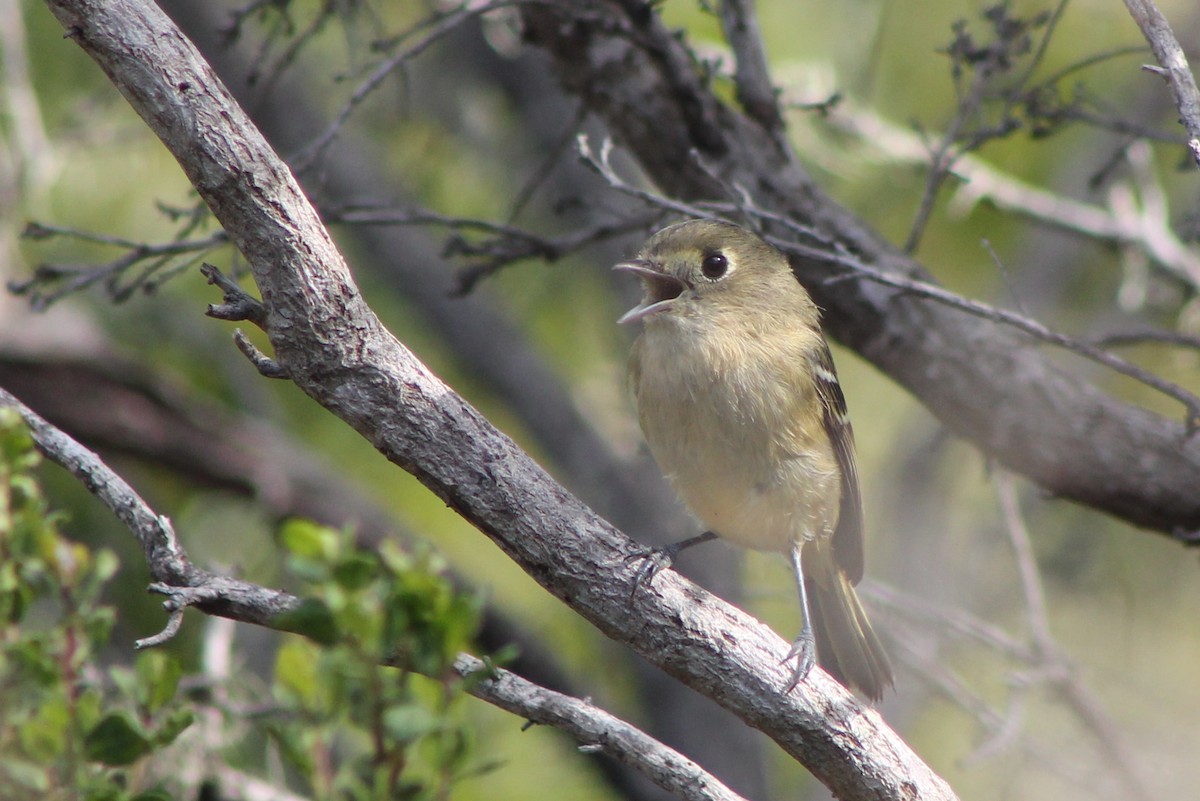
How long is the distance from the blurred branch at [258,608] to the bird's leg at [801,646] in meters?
0.36

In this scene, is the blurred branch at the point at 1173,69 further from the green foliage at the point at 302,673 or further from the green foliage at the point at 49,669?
the green foliage at the point at 49,669

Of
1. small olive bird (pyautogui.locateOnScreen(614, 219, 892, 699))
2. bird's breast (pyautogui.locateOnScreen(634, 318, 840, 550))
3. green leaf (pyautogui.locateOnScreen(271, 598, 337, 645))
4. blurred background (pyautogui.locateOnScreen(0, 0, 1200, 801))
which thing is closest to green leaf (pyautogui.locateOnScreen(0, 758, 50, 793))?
green leaf (pyautogui.locateOnScreen(271, 598, 337, 645))

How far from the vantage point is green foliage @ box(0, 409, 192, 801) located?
1.58 m

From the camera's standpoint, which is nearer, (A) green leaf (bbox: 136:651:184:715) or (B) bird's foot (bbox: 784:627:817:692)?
(A) green leaf (bbox: 136:651:184:715)

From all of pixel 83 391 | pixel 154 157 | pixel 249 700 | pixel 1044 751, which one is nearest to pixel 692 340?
pixel 249 700

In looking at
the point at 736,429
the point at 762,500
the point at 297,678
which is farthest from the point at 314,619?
the point at 762,500

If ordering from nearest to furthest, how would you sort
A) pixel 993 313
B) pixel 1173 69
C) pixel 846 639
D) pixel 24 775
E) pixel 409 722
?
1. pixel 409 722
2. pixel 24 775
3. pixel 1173 69
4. pixel 993 313
5. pixel 846 639

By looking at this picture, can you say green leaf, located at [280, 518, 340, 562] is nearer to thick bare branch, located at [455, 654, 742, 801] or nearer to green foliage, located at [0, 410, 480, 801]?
→ green foliage, located at [0, 410, 480, 801]

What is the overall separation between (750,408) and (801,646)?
742mm

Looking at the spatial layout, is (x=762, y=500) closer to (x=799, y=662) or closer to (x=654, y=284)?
(x=654, y=284)

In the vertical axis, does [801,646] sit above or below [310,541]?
above

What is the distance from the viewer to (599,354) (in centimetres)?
699

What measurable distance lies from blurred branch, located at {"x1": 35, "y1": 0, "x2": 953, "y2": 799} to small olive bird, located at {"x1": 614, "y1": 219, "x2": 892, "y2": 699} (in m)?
0.63

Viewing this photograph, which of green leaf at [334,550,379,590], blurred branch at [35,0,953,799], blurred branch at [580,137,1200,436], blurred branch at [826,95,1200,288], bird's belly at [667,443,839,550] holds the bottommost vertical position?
green leaf at [334,550,379,590]
